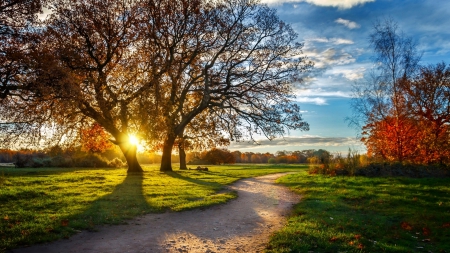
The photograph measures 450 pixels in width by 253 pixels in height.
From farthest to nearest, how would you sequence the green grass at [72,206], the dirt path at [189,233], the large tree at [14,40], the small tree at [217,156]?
1. the small tree at [217,156]
2. the large tree at [14,40]
3. the green grass at [72,206]
4. the dirt path at [189,233]

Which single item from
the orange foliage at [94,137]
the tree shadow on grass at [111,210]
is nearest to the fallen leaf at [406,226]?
the tree shadow on grass at [111,210]

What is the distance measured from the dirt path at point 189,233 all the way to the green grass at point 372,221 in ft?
2.63

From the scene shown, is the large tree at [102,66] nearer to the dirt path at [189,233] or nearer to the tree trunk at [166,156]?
the tree trunk at [166,156]

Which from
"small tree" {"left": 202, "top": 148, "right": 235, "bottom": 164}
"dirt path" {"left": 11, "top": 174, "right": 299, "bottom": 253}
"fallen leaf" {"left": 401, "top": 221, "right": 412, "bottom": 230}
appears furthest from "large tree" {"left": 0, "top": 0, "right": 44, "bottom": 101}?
"small tree" {"left": 202, "top": 148, "right": 235, "bottom": 164}

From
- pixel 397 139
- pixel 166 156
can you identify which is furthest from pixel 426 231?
pixel 166 156

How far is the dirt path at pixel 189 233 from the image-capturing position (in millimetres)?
7637

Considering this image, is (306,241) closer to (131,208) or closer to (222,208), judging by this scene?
(222,208)

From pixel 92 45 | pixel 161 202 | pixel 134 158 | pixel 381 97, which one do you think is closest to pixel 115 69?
pixel 92 45

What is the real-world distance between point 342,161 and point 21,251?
77.7 feet

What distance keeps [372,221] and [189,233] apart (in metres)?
6.24

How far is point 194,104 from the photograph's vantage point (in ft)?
108

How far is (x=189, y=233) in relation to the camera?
9102 mm

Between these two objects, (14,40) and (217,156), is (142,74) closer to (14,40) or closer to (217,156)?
(14,40)

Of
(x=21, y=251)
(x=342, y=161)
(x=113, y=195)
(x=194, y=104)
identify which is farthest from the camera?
(x=194, y=104)
